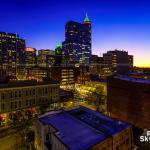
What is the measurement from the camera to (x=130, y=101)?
56.2 metres

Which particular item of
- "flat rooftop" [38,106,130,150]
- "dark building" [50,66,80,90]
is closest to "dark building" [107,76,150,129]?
"flat rooftop" [38,106,130,150]

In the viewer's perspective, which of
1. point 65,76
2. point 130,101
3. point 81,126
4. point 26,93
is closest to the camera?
point 81,126

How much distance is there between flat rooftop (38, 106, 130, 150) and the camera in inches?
1256

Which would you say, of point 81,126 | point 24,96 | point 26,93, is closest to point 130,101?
point 81,126

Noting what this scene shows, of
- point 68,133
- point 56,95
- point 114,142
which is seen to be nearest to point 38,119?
point 68,133

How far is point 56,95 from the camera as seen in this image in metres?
80.1

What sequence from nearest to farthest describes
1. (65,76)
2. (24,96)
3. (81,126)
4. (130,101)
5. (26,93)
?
1. (81,126)
2. (130,101)
3. (24,96)
4. (26,93)
5. (65,76)

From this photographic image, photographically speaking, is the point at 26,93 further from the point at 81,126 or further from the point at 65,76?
the point at 65,76

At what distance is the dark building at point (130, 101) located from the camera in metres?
52.2

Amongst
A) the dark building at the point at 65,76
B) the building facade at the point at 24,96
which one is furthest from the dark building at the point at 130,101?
the dark building at the point at 65,76

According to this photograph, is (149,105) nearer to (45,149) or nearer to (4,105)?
(45,149)

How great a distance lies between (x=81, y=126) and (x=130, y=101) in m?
23.6

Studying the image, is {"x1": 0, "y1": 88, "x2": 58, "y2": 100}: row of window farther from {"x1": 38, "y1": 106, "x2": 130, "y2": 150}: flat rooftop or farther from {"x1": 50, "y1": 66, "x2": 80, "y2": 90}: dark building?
{"x1": 50, "y1": 66, "x2": 80, "y2": 90}: dark building

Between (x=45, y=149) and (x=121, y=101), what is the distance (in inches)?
1181
